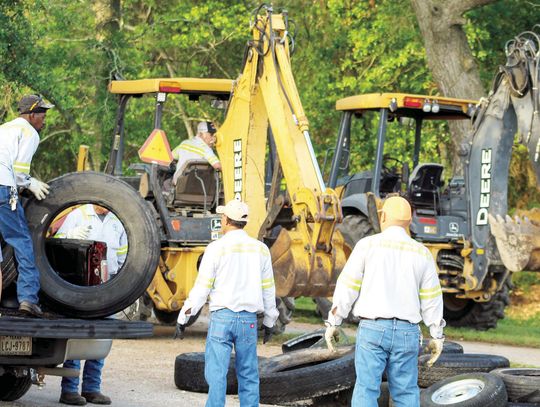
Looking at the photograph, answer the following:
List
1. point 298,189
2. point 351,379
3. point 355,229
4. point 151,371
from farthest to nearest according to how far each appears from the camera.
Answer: point 355,229, point 298,189, point 151,371, point 351,379

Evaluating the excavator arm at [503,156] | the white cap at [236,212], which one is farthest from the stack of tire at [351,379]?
the excavator arm at [503,156]

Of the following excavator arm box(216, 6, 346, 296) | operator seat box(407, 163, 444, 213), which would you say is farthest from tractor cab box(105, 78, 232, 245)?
operator seat box(407, 163, 444, 213)

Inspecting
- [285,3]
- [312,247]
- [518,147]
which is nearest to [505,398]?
[312,247]

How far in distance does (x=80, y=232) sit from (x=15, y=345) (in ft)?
7.20

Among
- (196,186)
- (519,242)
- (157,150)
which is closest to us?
(157,150)

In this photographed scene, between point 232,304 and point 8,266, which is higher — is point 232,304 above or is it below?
below

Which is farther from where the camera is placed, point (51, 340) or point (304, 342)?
point (304, 342)

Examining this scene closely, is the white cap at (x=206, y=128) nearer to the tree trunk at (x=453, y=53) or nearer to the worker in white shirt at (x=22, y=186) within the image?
the worker in white shirt at (x=22, y=186)

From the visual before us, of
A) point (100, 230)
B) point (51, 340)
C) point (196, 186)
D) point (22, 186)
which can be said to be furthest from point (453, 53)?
point (51, 340)

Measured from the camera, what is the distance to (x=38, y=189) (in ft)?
34.8

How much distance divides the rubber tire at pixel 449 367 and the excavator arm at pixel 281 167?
3262 mm

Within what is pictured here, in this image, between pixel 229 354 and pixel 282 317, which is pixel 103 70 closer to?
pixel 282 317

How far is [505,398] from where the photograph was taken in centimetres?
1096

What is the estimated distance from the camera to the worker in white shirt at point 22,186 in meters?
10.3
